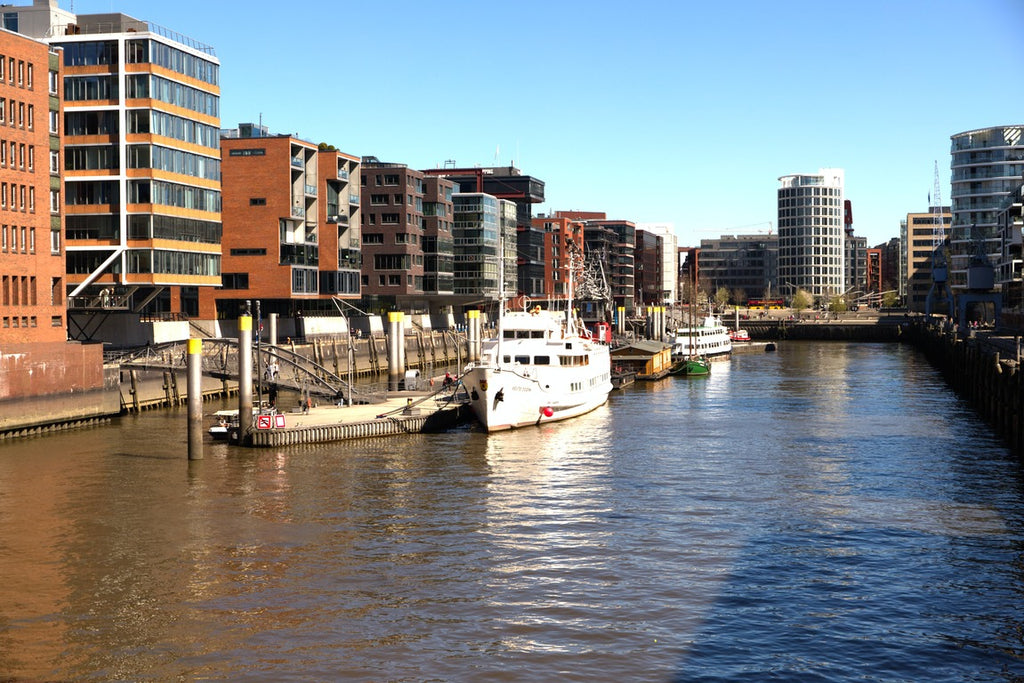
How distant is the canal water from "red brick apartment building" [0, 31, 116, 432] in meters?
5.40

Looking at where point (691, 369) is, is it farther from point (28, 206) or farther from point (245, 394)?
point (28, 206)

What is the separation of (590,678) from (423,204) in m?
149

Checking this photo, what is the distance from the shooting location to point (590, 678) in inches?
1145

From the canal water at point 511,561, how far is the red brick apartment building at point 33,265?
5.40m

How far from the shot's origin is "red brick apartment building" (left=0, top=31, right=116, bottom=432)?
72.6 m

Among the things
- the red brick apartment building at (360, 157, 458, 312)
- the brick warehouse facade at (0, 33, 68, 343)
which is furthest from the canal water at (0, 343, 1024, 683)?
the red brick apartment building at (360, 157, 458, 312)

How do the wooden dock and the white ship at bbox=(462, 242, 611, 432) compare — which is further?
the white ship at bbox=(462, 242, 611, 432)

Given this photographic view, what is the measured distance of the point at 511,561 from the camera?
39.8 metres

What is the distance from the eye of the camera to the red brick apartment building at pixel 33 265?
238ft

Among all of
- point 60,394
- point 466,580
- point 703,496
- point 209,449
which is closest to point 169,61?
point 60,394

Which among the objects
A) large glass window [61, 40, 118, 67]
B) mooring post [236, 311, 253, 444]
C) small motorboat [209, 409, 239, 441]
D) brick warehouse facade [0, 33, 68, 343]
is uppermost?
large glass window [61, 40, 118, 67]

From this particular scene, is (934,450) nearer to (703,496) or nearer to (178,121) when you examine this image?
(703,496)

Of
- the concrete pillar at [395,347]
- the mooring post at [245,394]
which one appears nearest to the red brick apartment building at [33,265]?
the mooring post at [245,394]

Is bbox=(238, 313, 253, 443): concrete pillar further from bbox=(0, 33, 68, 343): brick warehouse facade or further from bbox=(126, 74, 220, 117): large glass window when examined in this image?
bbox=(126, 74, 220, 117): large glass window
